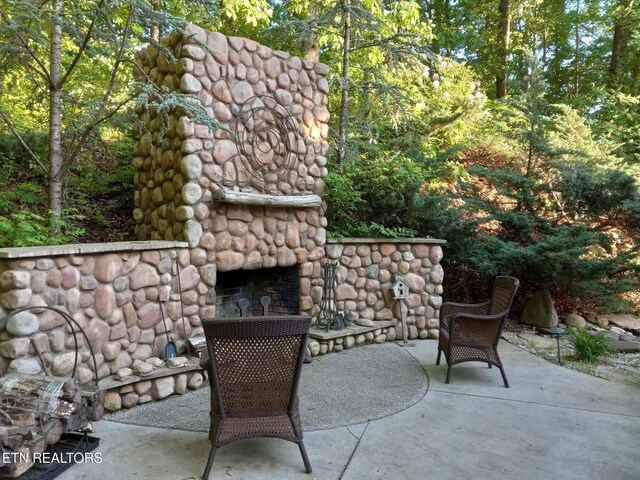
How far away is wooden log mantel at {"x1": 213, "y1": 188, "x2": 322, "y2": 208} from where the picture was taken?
13.9 feet

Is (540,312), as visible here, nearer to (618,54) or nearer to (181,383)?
(181,383)

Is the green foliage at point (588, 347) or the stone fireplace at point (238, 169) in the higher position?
the stone fireplace at point (238, 169)

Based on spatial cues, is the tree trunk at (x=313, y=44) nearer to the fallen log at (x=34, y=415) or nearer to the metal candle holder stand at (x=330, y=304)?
the metal candle holder stand at (x=330, y=304)

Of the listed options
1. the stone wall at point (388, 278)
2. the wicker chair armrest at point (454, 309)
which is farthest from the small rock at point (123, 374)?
the wicker chair armrest at point (454, 309)

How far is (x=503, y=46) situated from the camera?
462 inches

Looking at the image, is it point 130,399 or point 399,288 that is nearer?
point 130,399

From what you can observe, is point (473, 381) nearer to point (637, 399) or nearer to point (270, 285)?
point (637, 399)

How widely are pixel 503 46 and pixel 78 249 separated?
1179 cm

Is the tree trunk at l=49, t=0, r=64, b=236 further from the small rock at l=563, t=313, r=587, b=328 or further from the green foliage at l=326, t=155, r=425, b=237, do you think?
the small rock at l=563, t=313, r=587, b=328

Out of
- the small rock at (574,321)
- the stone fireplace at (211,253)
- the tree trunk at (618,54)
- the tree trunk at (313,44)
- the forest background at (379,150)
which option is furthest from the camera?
the tree trunk at (618,54)

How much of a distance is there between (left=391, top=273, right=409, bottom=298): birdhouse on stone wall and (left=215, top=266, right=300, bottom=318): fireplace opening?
1233 millimetres

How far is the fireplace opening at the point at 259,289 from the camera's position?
5082 millimetres

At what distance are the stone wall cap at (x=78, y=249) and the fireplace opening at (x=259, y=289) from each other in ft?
3.69

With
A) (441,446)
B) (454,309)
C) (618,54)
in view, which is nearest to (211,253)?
(454,309)
